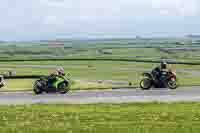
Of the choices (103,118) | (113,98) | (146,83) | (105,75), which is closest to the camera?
(103,118)

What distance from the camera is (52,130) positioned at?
59.1 feet

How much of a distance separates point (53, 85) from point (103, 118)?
15852 mm

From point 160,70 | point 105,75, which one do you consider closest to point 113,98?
point 160,70

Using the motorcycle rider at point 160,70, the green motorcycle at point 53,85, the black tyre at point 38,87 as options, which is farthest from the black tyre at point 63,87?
the motorcycle rider at point 160,70

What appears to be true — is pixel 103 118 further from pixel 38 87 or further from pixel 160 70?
pixel 160 70

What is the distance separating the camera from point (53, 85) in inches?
1449

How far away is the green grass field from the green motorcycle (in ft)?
33.9

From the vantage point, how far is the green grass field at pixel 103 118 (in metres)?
18.1

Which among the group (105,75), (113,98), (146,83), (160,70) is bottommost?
(105,75)

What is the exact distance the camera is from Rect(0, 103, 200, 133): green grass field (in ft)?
59.4

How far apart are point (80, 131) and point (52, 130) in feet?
3.39

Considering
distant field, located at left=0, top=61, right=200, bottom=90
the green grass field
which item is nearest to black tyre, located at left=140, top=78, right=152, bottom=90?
distant field, located at left=0, top=61, right=200, bottom=90

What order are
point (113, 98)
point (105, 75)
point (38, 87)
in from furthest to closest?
point (105, 75) < point (38, 87) < point (113, 98)

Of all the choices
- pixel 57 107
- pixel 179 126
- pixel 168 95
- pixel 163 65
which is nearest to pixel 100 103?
pixel 57 107
